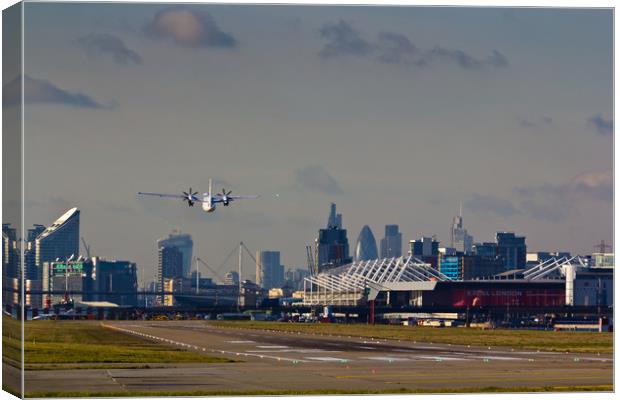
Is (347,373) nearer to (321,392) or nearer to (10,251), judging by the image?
(321,392)

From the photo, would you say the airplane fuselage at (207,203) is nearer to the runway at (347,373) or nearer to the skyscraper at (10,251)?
the runway at (347,373)

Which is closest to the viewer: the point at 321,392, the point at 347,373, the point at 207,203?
the point at 321,392

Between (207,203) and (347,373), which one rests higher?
(207,203)

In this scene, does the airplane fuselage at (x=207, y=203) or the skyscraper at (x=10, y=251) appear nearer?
the skyscraper at (x=10, y=251)

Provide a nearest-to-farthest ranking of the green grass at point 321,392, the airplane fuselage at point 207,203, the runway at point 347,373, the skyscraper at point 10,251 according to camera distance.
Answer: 1. the skyscraper at point 10,251
2. the green grass at point 321,392
3. the runway at point 347,373
4. the airplane fuselage at point 207,203

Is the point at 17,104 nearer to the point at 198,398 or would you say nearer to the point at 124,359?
the point at 198,398

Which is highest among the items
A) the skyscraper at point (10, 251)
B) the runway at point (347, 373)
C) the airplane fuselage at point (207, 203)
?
the airplane fuselage at point (207, 203)

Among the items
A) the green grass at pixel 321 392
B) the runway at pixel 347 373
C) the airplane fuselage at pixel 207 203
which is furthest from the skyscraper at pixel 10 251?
the airplane fuselage at pixel 207 203

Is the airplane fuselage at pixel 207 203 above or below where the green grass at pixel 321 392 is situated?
above

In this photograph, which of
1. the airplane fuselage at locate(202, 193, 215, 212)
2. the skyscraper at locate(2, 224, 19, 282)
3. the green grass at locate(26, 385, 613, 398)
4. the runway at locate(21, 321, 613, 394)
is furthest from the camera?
the airplane fuselage at locate(202, 193, 215, 212)

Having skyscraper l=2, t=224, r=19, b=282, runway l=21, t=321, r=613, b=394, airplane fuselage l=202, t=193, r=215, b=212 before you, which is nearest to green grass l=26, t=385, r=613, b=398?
runway l=21, t=321, r=613, b=394

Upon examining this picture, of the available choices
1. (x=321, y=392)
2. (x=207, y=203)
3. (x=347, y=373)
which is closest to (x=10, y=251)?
(x=321, y=392)

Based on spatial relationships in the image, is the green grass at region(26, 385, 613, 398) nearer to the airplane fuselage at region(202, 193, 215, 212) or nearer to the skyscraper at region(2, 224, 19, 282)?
the skyscraper at region(2, 224, 19, 282)
